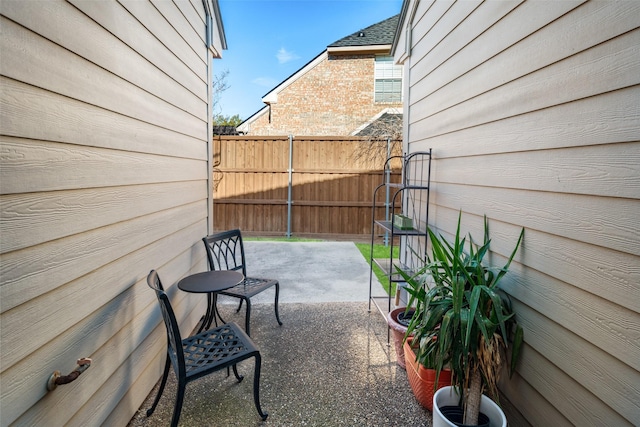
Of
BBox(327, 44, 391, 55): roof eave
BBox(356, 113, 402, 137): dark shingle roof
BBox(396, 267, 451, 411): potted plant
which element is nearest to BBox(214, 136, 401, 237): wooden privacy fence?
BBox(356, 113, 402, 137): dark shingle roof

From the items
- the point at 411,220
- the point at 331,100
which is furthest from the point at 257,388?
the point at 331,100

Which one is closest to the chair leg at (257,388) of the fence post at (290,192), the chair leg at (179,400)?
the chair leg at (179,400)

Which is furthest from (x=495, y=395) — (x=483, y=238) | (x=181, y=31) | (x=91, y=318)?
(x=181, y=31)

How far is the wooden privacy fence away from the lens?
699 centimetres

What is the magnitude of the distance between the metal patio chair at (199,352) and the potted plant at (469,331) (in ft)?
3.01

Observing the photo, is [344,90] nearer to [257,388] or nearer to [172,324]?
[257,388]

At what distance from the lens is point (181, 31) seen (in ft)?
8.22

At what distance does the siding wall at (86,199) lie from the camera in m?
1.05

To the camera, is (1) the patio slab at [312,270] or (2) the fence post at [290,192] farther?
(2) the fence post at [290,192]

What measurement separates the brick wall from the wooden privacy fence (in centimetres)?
371

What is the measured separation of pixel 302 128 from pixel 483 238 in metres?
9.30

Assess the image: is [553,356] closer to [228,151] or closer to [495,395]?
[495,395]

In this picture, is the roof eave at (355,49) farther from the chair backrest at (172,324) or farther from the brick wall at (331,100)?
the chair backrest at (172,324)

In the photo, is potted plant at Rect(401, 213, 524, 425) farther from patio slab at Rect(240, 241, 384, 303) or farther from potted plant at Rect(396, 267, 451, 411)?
patio slab at Rect(240, 241, 384, 303)
